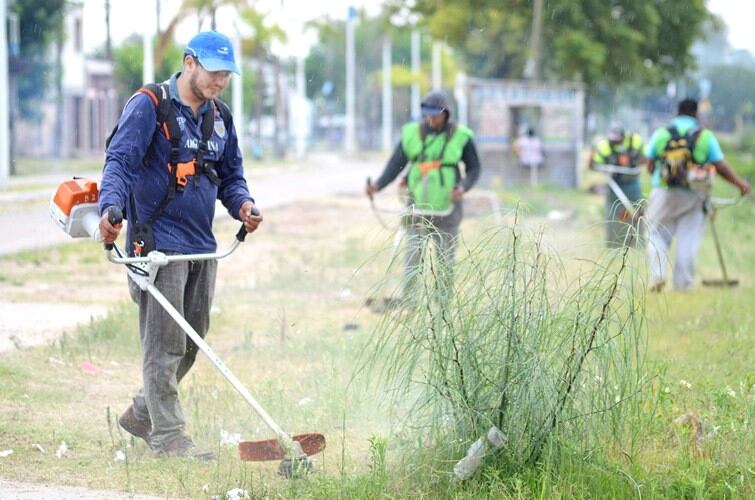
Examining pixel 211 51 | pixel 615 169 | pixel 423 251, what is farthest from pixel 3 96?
pixel 423 251

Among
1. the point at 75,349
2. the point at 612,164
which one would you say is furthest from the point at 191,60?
the point at 612,164

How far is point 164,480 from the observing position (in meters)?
5.65

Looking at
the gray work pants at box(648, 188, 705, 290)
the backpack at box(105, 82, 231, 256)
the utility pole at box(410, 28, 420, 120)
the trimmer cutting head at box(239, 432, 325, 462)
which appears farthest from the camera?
the utility pole at box(410, 28, 420, 120)

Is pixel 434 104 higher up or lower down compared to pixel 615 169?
higher up

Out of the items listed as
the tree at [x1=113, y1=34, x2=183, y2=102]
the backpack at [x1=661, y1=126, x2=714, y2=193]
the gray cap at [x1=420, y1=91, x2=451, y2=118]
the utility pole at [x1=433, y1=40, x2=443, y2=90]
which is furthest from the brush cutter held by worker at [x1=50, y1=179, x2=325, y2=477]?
the utility pole at [x1=433, y1=40, x2=443, y2=90]

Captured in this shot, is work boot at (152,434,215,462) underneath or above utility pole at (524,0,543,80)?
underneath

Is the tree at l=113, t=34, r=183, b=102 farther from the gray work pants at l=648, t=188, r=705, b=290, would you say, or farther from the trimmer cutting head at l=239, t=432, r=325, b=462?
the trimmer cutting head at l=239, t=432, r=325, b=462

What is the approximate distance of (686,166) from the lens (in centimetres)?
1184

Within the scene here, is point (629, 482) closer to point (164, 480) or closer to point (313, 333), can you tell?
point (164, 480)

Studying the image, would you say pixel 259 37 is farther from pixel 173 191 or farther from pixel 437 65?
pixel 173 191

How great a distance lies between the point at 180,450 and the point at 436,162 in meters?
4.46

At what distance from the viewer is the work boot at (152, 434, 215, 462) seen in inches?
235

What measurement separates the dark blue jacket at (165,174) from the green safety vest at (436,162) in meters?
3.89

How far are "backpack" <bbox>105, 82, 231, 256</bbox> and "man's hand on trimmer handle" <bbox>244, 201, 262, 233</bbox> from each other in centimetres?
27
